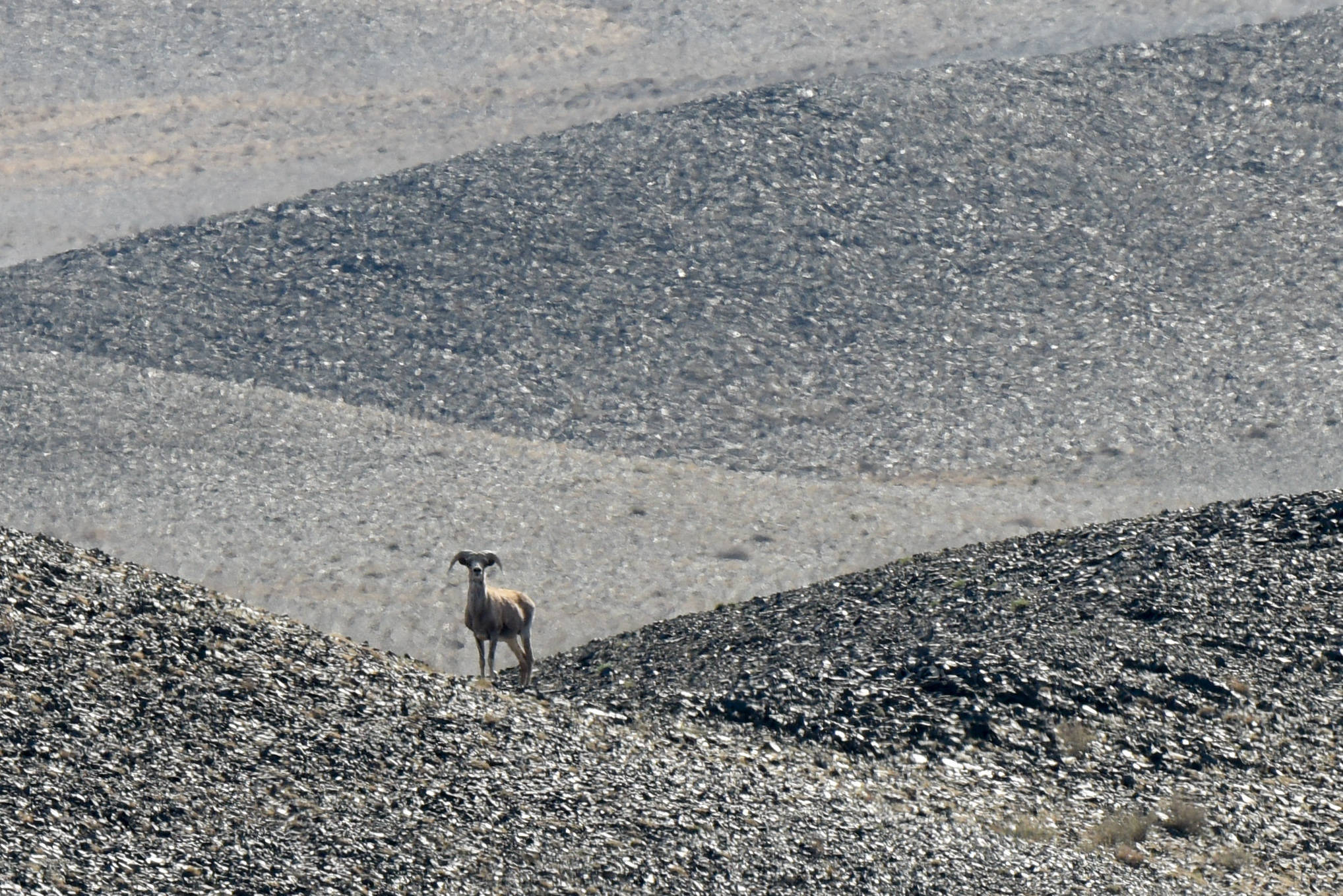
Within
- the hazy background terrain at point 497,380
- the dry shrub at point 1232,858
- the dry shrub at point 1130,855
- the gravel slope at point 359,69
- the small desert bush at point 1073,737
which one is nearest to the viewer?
the dry shrub at point 1130,855

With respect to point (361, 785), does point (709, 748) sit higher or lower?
lower

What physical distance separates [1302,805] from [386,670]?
377 inches

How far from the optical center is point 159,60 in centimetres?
6312

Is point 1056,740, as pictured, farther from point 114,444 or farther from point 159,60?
point 159,60

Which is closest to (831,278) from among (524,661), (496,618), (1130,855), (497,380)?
(497,380)

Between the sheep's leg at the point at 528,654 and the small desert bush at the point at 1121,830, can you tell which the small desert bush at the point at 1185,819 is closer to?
the small desert bush at the point at 1121,830

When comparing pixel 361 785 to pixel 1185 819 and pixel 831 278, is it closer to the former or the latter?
pixel 1185 819

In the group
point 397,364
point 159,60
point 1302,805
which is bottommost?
point 1302,805

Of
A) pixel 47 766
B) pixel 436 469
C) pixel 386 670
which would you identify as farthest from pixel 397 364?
pixel 47 766

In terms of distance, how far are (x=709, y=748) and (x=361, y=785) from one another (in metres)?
3.92

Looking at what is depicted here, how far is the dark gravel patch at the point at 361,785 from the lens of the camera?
1454cm

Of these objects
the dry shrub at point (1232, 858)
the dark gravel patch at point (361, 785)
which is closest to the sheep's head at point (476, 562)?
the dark gravel patch at point (361, 785)

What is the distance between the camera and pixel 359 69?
62.8 meters

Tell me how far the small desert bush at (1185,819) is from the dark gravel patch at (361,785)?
1.39m
